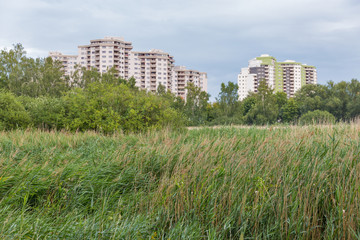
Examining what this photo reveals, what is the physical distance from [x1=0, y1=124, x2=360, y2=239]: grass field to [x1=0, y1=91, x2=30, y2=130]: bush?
997 cm

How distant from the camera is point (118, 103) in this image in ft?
48.5

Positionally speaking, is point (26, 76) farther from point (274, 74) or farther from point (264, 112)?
point (274, 74)

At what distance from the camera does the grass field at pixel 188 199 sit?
12.5 feet

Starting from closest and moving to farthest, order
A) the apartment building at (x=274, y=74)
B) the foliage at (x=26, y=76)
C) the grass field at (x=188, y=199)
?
the grass field at (x=188, y=199)
the foliage at (x=26, y=76)
the apartment building at (x=274, y=74)

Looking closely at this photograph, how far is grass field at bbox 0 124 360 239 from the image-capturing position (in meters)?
3.82

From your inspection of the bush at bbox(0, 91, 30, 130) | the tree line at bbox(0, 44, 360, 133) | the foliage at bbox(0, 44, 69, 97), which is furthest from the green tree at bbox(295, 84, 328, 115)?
the bush at bbox(0, 91, 30, 130)

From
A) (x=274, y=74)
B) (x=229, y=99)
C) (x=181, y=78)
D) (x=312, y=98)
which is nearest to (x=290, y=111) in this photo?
(x=312, y=98)

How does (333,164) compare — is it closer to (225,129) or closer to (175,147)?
(175,147)

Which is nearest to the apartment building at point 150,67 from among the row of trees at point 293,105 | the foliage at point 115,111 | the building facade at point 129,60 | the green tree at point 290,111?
the building facade at point 129,60

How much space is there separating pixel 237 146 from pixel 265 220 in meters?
3.66

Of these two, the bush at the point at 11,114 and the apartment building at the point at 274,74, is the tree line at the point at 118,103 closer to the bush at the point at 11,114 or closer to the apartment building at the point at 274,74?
the bush at the point at 11,114

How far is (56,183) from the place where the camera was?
5.18 meters

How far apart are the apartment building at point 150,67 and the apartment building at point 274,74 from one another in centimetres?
3734

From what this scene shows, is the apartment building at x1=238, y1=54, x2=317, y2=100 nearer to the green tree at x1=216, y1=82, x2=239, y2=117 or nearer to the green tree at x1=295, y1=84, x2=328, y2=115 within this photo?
the green tree at x1=295, y1=84, x2=328, y2=115
